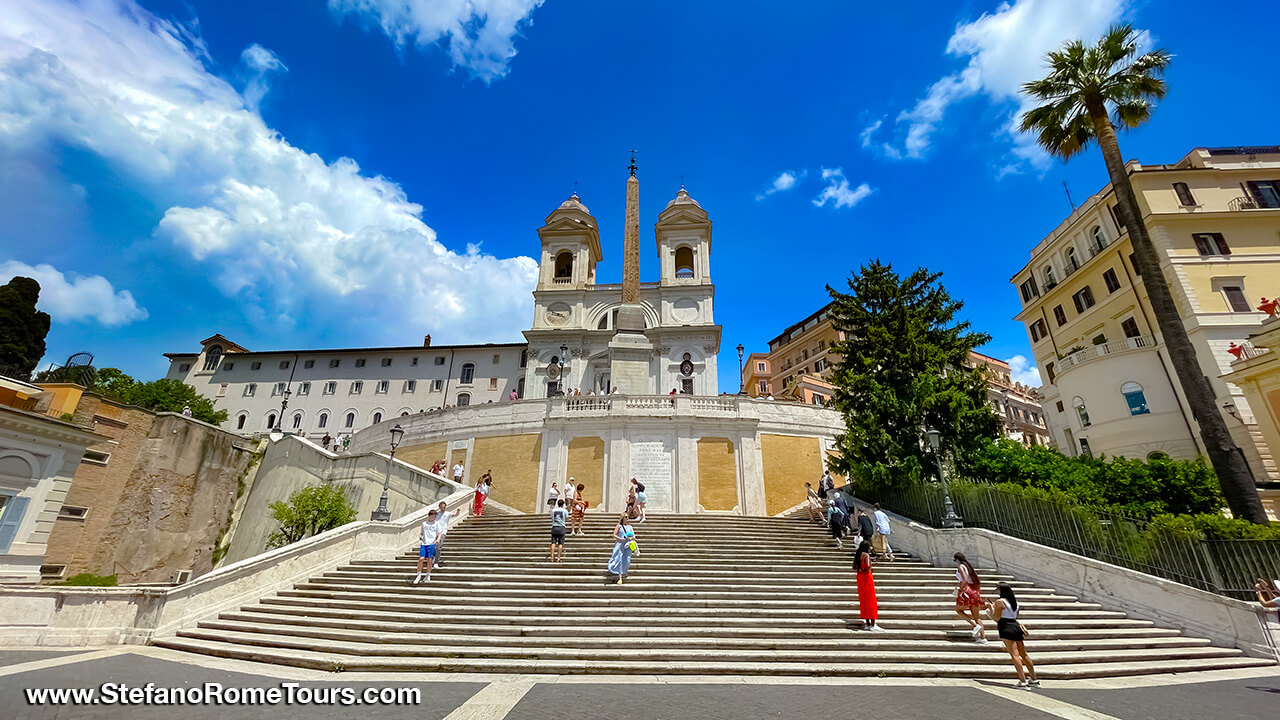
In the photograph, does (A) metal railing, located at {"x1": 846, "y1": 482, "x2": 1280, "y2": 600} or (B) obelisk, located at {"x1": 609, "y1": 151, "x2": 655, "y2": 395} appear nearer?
(A) metal railing, located at {"x1": 846, "y1": 482, "x2": 1280, "y2": 600}

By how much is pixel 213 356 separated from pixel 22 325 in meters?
22.5

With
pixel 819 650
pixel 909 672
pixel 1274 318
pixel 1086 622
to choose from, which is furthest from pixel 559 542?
pixel 1274 318

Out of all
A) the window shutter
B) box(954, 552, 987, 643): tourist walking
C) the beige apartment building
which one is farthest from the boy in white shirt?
the beige apartment building

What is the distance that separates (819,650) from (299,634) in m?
8.71

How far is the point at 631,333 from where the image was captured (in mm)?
34906

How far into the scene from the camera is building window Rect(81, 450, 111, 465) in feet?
58.6

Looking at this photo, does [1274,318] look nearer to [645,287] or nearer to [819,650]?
[819,650]

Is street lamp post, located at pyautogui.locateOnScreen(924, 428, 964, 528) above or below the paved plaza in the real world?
above

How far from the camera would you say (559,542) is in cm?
1230

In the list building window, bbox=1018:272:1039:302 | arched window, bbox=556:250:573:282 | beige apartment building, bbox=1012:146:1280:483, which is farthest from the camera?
arched window, bbox=556:250:573:282

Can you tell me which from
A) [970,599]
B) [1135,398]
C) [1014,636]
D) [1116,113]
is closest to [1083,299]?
[1135,398]

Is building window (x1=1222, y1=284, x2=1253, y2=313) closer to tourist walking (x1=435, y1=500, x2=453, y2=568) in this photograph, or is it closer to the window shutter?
tourist walking (x1=435, y1=500, x2=453, y2=568)

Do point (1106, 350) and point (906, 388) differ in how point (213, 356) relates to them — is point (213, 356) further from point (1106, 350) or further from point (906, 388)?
point (1106, 350)

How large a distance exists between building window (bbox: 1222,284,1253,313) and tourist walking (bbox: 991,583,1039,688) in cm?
2782
